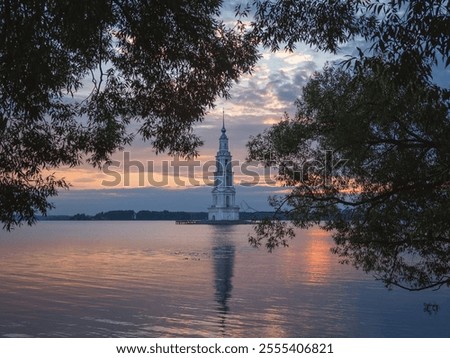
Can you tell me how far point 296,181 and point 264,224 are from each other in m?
1.54

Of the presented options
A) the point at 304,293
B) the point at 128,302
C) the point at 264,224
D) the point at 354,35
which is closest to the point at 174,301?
the point at 128,302

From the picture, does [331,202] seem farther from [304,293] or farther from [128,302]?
[304,293]

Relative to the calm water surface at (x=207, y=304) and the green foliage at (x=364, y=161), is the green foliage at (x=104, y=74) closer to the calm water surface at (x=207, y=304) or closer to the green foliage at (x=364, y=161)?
the green foliage at (x=364, y=161)

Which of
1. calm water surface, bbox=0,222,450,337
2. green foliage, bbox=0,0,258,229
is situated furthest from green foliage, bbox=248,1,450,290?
calm water surface, bbox=0,222,450,337

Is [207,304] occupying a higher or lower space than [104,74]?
lower

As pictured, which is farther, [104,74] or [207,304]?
[207,304]

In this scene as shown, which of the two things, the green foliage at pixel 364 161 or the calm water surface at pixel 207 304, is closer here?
the green foliage at pixel 364 161

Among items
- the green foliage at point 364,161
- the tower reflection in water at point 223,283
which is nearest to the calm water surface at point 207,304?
the tower reflection in water at point 223,283

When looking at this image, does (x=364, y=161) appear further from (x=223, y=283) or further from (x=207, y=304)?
(x=223, y=283)

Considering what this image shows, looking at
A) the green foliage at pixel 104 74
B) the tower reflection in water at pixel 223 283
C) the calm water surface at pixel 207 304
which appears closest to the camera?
the green foliage at pixel 104 74

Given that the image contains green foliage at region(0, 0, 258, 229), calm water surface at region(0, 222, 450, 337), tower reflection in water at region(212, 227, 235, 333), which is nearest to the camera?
green foliage at region(0, 0, 258, 229)

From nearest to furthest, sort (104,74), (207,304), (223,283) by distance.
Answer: (104,74) < (207,304) < (223,283)

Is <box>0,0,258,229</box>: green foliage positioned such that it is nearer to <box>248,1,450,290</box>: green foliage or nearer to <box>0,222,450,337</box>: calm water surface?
<box>248,1,450,290</box>: green foliage

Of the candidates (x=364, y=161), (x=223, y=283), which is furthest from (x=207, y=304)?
(x=364, y=161)
